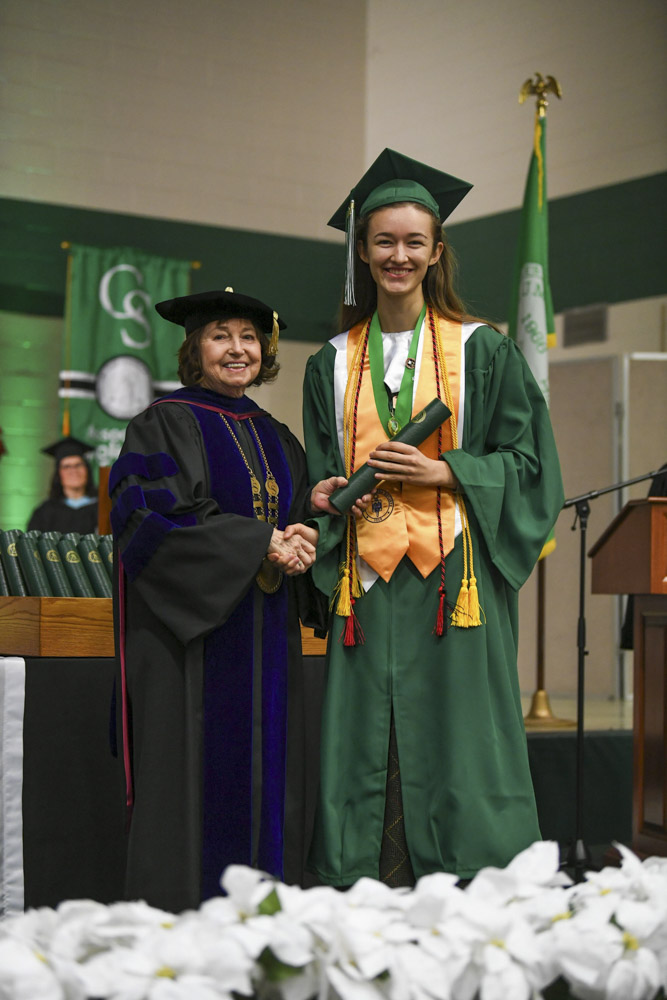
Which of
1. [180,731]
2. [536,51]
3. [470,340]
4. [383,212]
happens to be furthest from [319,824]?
[536,51]

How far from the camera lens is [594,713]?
6.76 meters

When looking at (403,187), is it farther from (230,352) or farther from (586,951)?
(586,951)

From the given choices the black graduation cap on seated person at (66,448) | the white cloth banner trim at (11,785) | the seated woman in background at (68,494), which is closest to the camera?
the white cloth banner trim at (11,785)

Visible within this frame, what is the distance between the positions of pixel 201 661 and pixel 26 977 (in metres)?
1.41

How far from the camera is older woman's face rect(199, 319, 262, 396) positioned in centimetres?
269

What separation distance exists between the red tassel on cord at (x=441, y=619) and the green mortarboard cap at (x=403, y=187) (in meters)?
0.87

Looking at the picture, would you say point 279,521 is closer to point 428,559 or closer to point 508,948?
point 428,559

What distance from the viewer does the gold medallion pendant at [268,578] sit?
261 centimetres

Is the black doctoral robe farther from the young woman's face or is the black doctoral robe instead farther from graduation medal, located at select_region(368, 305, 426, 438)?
the young woman's face

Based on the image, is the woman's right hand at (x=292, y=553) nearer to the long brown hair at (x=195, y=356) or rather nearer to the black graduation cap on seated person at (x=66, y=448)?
the long brown hair at (x=195, y=356)

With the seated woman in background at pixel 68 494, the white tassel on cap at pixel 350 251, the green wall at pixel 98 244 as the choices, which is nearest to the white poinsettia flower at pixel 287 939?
the white tassel on cap at pixel 350 251

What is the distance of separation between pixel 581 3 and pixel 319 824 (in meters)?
7.68

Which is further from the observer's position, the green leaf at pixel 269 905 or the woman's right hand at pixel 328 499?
the woman's right hand at pixel 328 499

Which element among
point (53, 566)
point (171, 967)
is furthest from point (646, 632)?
point (171, 967)
